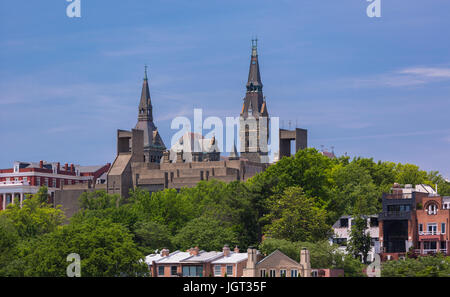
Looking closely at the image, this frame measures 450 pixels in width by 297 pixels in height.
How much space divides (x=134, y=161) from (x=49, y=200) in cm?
2107

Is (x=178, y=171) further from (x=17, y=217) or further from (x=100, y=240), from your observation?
(x=100, y=240)

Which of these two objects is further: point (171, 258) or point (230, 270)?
point (171, 258)

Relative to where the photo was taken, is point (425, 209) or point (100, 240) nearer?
point (100, 240)

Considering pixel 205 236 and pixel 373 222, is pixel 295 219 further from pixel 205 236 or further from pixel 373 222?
pixel 373 222

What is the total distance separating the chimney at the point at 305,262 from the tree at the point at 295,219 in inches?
585

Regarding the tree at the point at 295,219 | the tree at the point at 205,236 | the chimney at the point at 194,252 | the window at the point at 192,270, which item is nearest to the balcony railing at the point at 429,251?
the tree at the point at 295,219

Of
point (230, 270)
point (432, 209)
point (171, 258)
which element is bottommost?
point (230, 270)

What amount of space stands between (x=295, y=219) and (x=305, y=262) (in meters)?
17.6

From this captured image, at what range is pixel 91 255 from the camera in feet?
317

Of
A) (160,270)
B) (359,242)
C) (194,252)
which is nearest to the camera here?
(160,270)

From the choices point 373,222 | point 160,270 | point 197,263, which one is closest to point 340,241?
point 373,222

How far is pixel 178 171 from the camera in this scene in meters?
185

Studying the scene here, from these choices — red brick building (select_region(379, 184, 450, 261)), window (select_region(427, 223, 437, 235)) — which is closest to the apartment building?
red brick building (select_region(379, 184, 450, 261))
